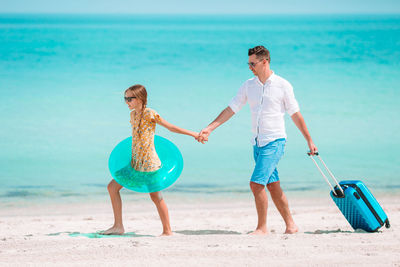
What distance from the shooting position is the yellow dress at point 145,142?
14.5 feet

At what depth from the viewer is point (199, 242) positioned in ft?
13.4

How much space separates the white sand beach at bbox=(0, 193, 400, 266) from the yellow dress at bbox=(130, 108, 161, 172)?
559mm

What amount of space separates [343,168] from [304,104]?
6.32 metres

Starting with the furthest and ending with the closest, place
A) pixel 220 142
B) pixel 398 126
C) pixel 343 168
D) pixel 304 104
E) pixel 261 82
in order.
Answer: pixel 304 104
pixel 398 126
pixel 220 142
pixel 343 168
pixel 261 82

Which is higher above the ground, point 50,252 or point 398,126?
point 50,252

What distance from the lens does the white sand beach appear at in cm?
361

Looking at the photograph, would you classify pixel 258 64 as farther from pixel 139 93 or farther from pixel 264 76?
pixel 139 93

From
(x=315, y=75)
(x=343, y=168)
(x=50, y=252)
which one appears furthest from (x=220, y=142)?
(x=315, y=75)

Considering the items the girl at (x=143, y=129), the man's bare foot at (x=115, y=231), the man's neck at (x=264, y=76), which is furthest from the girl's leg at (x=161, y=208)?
the man's neck at (x=264, y=76)

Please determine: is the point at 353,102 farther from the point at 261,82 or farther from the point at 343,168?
the point at 261,82

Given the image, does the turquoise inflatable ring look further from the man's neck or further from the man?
the man's neck

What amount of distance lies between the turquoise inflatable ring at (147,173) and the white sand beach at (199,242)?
0.40 m

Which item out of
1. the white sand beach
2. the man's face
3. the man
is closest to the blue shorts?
the man

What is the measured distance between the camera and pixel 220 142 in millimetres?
9969
